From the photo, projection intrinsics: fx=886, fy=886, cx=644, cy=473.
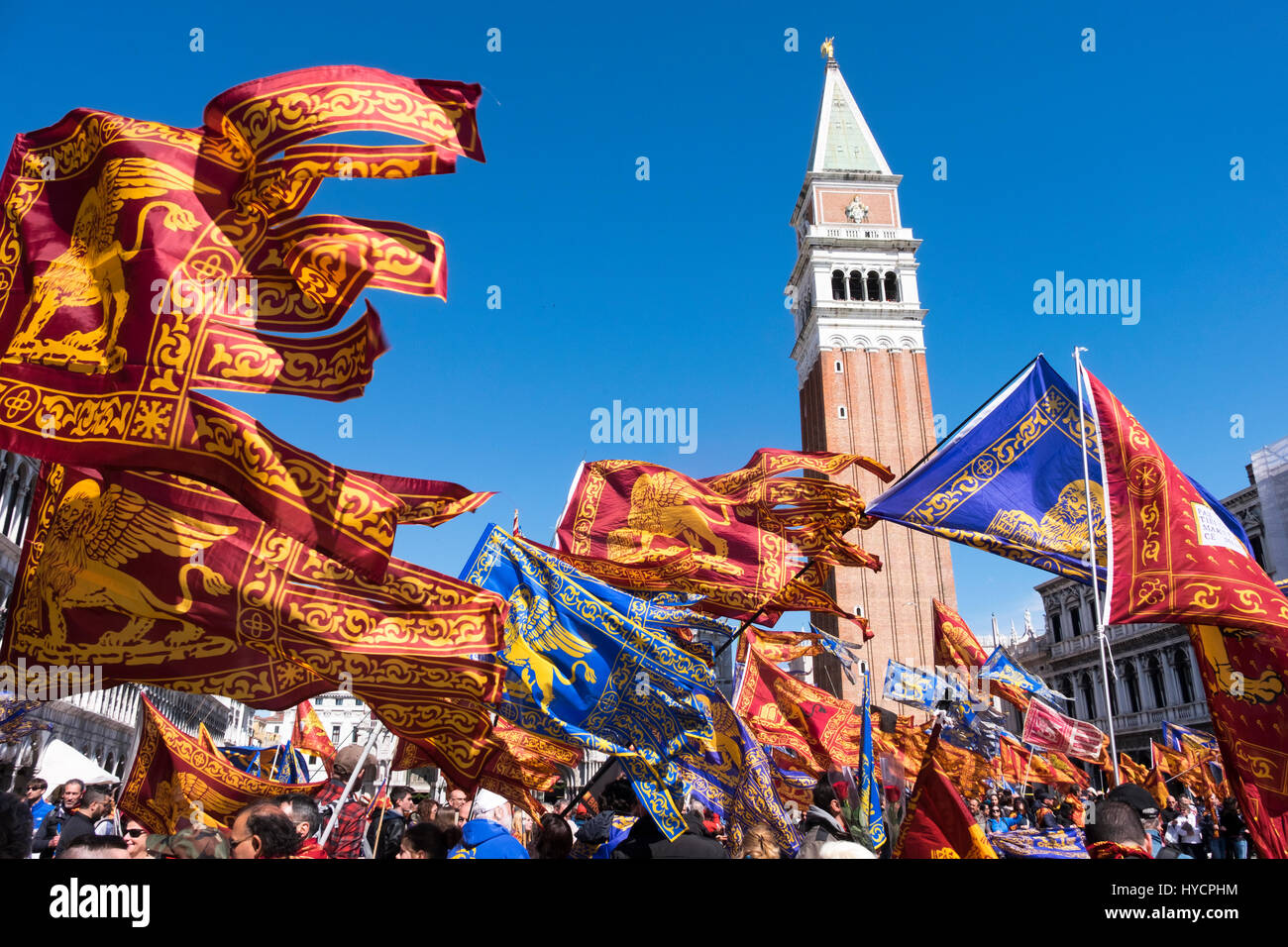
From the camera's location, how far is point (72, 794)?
6754 millimetres

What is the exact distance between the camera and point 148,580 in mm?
4922

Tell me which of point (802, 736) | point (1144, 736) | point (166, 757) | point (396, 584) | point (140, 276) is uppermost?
point (140, 276)

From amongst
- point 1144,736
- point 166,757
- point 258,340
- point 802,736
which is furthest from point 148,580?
point 1144,736

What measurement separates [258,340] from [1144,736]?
52857mm

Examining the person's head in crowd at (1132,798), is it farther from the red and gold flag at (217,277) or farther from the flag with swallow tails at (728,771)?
the red and gold flag at (217,277)

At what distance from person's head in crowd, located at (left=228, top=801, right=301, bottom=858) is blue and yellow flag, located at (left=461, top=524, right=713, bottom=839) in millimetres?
2806

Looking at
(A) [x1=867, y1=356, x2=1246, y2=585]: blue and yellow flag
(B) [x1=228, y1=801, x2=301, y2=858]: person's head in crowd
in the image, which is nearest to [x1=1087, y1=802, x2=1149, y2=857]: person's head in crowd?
(A) [x1=867, y1=356, x2=1246, y2=585]: blue and yellow flag

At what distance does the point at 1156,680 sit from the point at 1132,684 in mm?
2646

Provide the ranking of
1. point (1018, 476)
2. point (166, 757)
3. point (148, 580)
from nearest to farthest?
point (148, 580), point (166, 757), point (1018, 476)

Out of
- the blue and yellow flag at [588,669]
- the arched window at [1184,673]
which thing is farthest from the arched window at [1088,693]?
the blue and yellow flag at [588,669]
